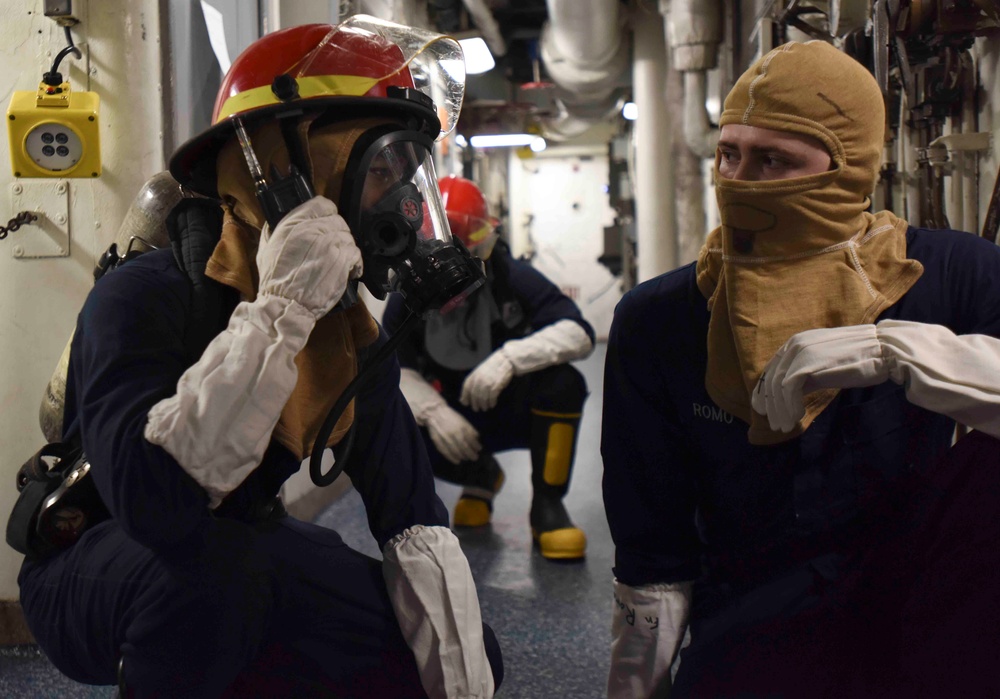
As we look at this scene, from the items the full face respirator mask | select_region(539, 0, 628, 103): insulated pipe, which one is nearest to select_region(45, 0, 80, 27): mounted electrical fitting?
the full face respirator mask

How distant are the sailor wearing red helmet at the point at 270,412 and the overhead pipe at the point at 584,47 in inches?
174

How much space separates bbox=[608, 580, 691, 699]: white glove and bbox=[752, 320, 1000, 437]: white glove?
379 millimetres

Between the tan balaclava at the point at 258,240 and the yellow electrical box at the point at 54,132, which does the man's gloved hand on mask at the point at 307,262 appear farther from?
the yellow electrical box at the point at 54,132

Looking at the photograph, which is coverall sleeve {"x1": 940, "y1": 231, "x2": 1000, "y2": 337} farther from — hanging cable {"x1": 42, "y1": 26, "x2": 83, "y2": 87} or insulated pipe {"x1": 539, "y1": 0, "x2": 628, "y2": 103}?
insulated pipe {"x1": 539, "y1": 0, "x2": 628, "y2": 103}

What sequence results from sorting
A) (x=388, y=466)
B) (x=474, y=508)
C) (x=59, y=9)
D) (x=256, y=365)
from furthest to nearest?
(x=474, y=508)
(x=59, y=9)
(x=388, y=466)
(x=256, y=365)

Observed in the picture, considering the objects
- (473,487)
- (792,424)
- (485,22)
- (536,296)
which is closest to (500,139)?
(485,22)

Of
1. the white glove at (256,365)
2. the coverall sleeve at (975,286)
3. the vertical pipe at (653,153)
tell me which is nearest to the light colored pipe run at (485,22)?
the vertical pipe at (653,153)

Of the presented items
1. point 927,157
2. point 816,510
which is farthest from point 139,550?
point 927,157

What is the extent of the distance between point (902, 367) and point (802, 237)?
0.28 metres

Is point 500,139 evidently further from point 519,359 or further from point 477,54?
point 519,359

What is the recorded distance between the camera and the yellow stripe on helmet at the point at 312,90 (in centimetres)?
124

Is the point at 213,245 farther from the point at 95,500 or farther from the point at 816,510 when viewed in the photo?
the point at 816,510

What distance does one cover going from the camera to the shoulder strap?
4.01 feet

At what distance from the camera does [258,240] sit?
1.27m
